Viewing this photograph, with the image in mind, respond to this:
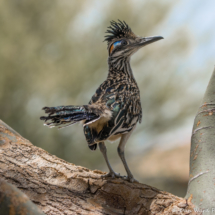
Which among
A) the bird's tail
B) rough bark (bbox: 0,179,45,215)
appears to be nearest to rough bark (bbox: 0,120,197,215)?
the bird's tail

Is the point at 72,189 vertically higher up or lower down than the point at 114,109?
lower down

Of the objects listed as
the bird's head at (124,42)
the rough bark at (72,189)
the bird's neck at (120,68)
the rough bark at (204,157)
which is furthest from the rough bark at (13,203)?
the bird's head at (124,42)

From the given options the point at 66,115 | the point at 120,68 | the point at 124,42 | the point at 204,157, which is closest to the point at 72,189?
the point at 66,115

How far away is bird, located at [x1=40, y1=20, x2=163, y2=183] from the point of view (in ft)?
6.84

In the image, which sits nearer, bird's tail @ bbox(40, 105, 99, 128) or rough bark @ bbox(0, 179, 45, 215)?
rough bark @ bbox(0, 179, 45, 215)

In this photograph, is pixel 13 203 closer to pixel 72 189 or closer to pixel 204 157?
pixel 72 189

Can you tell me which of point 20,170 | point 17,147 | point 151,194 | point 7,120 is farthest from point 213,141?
point 7,120

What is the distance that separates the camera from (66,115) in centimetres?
205

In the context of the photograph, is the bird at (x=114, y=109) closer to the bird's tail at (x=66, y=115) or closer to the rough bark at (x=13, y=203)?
the bird's tail at (x=66, y=115)

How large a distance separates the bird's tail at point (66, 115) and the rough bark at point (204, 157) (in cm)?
84

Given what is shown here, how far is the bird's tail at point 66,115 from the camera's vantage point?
203 cm

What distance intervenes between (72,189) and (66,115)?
0.66 metres

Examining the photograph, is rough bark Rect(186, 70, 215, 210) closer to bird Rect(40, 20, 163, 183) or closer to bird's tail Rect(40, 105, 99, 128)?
bird Rect(40, 20, 163, 183)

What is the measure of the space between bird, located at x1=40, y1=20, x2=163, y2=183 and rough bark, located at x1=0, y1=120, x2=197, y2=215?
210 mm
